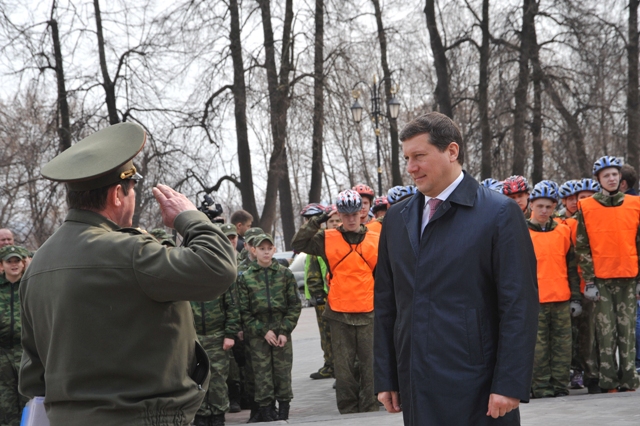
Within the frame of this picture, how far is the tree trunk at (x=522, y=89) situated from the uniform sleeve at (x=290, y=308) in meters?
15.6

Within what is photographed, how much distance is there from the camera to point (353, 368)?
956 cm

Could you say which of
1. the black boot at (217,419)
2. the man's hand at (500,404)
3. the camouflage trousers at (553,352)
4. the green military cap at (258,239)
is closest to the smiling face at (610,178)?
the camouflage trousers at (553,352)

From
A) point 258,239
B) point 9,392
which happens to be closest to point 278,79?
point 258,239

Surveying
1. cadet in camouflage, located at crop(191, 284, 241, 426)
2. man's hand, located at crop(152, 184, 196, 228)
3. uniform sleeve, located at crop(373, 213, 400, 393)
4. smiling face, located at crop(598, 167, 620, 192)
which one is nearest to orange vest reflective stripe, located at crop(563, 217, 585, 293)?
smiling face, located at crop(598, 167, 620, 192)

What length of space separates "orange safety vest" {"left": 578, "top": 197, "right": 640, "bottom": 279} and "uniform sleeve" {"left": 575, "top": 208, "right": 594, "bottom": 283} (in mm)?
41

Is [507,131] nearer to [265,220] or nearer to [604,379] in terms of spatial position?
[265,220]

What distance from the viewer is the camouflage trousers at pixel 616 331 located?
9.51m

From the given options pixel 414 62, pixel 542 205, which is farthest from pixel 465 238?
pixel 414 62

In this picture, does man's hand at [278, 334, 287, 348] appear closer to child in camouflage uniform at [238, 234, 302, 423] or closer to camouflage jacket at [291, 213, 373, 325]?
child in camouflage uniform at [238, 234, 302, 423]

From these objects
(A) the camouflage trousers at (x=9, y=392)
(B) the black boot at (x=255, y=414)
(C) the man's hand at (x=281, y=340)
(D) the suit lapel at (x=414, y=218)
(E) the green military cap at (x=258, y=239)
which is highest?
(E) the green military cap at (x=258, y=239)

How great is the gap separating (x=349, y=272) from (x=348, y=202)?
0.82 meters

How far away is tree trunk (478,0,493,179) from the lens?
2436 centimetres

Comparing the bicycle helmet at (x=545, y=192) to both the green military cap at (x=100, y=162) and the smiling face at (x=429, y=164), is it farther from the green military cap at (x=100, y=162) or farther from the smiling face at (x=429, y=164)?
the green military cap at (x=100, y=162)

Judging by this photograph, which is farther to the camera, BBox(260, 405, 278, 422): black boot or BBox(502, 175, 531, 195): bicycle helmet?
BBox(502, 175, 531, 195): bicycle helmet
